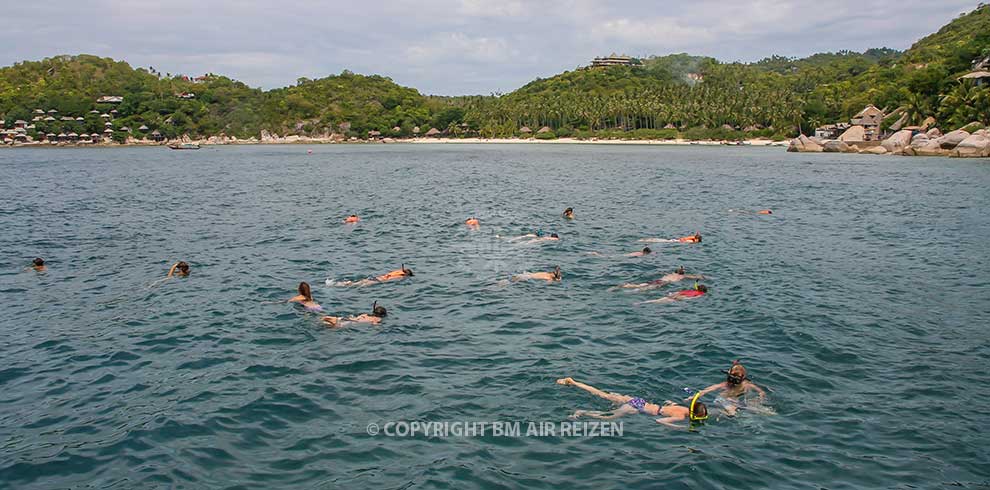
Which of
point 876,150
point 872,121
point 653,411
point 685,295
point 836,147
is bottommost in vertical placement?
point 653,411

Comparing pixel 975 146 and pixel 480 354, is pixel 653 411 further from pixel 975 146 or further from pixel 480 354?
pixel 975 146

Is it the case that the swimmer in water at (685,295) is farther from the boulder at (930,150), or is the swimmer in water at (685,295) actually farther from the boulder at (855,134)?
the boulder at (855,134)

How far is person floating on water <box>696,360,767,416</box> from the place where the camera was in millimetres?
→ 13180

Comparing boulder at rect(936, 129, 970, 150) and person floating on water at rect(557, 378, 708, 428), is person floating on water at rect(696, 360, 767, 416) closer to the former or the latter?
person floating on water at rect(557, 378, 708, 428)

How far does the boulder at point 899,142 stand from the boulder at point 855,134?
1454 centimetres

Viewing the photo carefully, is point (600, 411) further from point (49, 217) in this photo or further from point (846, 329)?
point (49, 217)

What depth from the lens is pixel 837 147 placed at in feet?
383

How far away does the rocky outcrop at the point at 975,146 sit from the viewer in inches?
3366

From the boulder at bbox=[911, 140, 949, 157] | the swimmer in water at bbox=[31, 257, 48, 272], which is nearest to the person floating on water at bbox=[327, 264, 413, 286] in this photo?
the swimmer in water at bbox=[31, 257, 48, 272]

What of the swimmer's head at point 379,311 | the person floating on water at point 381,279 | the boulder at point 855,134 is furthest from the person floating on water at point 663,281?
the boulder at point 855,134

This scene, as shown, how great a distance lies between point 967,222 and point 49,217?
53.9 meters

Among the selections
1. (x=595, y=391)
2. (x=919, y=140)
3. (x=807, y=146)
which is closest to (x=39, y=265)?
(x=595, y=391)

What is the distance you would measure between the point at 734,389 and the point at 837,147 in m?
120

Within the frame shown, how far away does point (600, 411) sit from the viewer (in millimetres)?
12648
